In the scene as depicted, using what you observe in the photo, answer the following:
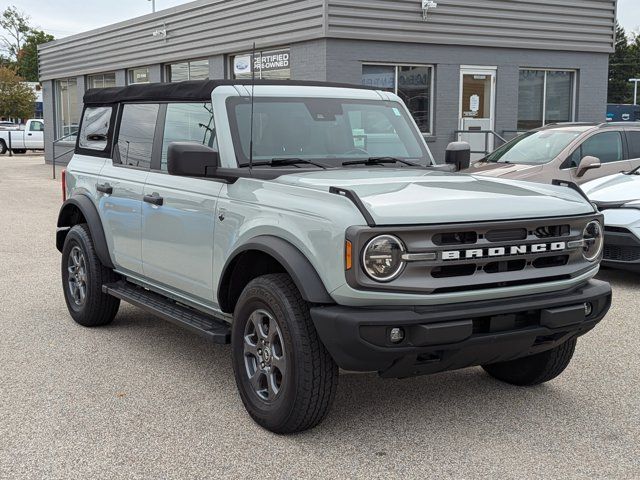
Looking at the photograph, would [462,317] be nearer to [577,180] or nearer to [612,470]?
[612,470]

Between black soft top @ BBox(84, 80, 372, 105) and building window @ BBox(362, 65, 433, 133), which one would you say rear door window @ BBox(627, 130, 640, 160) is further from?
black soft top @ BBox(84, 80, 372, 105)

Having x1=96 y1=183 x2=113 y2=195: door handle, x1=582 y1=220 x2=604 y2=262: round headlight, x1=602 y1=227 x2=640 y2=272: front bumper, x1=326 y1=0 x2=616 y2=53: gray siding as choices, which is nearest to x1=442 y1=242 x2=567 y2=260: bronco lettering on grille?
x1=582 y1=220 x2=604 y2=262: round headlight

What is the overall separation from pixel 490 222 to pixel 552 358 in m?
1.33

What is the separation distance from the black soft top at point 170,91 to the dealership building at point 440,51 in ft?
29.6

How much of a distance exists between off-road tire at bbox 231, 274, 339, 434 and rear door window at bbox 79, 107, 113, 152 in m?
2.82

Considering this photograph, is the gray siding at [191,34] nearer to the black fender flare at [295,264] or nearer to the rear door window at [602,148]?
the rear door window at [602,148]

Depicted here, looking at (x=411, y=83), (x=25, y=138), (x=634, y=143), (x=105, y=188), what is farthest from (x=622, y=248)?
(x=25, y=138)

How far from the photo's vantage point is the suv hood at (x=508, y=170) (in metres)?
10.7

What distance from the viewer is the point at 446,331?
3713mm

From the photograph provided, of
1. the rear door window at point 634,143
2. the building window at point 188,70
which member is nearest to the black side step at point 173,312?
the rear door window at point 634,143

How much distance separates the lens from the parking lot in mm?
3840

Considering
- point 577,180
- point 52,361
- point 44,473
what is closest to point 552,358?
point 44,473

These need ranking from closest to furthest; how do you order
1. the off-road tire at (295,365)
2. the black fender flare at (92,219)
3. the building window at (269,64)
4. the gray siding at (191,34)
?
1. the off-road tire at (295,365)
2. the black fender flare at (92,219)
3. the gray siding at (191,34)
4. the building window at (269,64)

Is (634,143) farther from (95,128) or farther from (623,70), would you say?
(623,70)
